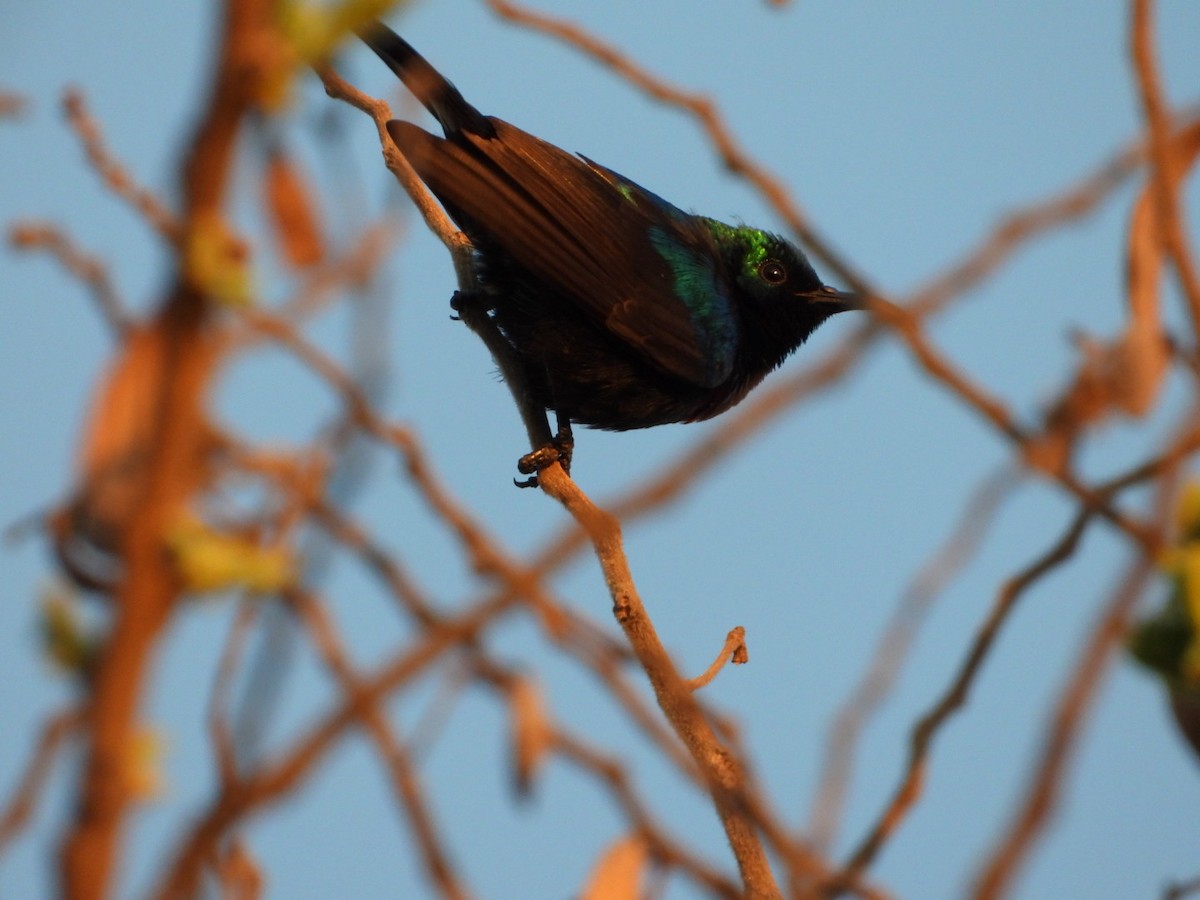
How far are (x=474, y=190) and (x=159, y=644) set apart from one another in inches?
130

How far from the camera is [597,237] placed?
467cm

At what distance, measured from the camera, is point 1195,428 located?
1912 millimetres

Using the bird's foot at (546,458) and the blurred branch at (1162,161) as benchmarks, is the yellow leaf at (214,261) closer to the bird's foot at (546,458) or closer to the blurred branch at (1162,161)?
the blurred branch at (1162,161)

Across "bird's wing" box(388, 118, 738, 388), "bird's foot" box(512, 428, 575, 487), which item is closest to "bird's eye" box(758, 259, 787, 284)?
"bird's wing" box(388, 118, 738, 388)

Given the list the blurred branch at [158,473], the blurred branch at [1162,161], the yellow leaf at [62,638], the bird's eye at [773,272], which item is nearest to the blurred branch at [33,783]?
the yellow leaf at [62,638]

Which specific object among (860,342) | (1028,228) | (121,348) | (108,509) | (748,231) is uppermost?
(748,231)

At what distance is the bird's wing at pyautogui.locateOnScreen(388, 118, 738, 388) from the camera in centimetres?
413

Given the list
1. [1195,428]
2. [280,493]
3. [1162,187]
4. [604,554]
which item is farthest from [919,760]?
[280,493]

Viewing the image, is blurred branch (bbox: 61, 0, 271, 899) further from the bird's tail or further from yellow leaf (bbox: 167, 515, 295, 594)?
the bird's tail

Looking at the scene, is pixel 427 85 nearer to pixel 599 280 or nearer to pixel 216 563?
pixel 599 280

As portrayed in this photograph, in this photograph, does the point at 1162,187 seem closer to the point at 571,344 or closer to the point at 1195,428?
the point at 1195,428

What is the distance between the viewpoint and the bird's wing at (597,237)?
13.6ft

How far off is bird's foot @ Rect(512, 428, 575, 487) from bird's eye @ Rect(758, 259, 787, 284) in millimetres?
1210

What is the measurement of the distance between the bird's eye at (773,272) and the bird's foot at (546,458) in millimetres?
1210
